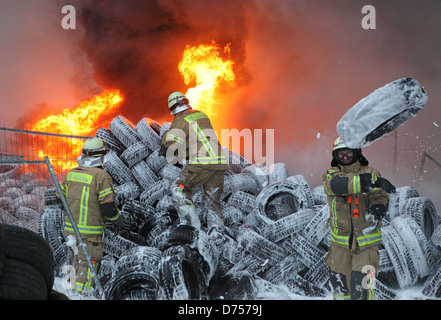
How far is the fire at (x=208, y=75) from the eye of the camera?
460 inches

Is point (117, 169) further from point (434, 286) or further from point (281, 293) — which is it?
point (434, 286)

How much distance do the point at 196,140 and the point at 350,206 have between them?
2.72 m

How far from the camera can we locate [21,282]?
8.95 feet

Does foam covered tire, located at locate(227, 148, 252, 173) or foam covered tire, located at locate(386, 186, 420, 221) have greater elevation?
foam covered tire, located at locate(227, 148, 252, 173)

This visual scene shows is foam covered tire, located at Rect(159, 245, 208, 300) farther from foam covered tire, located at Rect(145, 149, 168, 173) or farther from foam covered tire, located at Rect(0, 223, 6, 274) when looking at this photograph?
foam covered tire, located at Rect(145, 149, 168, 173)

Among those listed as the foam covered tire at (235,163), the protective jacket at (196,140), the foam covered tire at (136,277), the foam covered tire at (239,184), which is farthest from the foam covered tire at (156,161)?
the foam covered tire at (136,277)

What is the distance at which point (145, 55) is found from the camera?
15680 millimetres

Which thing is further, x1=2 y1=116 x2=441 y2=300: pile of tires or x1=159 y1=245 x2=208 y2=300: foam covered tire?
x1=2 y1=116 x2=441 y2=300: pile of tires

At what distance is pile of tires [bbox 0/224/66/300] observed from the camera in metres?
2.67

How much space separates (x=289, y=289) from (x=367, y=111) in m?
2.47

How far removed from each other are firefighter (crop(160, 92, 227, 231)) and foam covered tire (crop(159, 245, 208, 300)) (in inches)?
52.2

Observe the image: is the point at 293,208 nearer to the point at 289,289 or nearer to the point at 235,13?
the point at 289,289

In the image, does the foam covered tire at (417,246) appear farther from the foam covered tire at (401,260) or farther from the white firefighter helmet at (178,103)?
the white firefighter helmet at (178,103)

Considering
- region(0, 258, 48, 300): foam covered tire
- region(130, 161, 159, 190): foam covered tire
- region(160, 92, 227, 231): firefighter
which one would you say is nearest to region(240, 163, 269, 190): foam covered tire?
region(160, 92, 227, 231): firefighter
